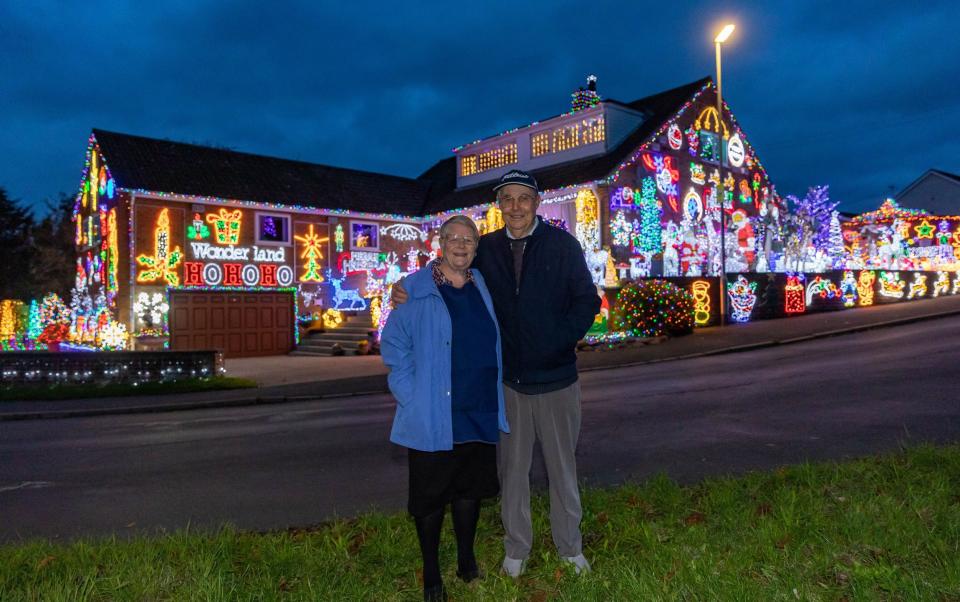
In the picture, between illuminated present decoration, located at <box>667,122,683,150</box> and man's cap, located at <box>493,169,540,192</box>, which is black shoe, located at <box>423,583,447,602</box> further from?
illuminated present decoration, located at <box>667,122,683,150</box>

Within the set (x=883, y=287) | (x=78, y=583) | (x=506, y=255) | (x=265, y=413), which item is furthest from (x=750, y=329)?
(x=78, y=583)

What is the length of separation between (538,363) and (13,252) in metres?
41.4

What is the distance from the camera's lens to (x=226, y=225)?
22641mm

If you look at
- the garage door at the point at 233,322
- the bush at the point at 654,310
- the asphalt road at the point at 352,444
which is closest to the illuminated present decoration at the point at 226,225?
the garage door at the point at 233,322

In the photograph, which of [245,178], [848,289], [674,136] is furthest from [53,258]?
[848,289]

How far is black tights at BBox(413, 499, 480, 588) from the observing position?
343 centimetres

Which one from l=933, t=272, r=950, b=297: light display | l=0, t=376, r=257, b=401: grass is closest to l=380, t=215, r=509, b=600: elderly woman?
l=0, t=376, r=257, b=401: grass

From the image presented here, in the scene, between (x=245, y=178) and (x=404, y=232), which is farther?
(x=404, y=232)

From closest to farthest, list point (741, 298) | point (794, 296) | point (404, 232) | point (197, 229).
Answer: point (741, 298), point (197, 229), point (794, 296), point (404, 232)

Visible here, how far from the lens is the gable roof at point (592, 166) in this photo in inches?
874

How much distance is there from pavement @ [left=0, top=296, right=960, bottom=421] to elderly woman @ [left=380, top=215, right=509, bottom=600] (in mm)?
9901

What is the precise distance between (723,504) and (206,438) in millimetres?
6851

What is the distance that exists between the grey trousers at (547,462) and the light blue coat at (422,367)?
55 cm

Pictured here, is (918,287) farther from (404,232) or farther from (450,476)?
(450,476)
